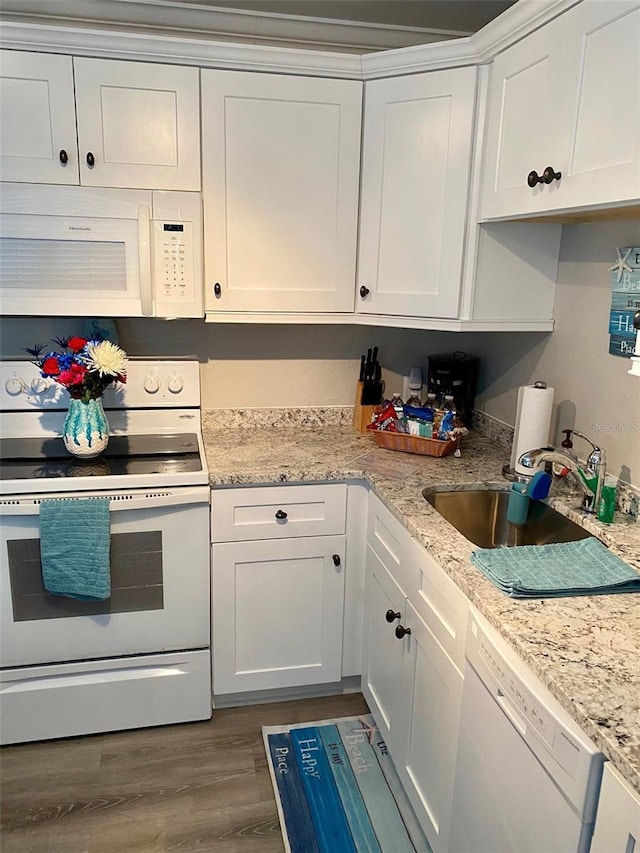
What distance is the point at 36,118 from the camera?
6.63ft

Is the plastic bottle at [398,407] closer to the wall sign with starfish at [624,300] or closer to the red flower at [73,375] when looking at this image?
the wall sign with starfish at [624,300]

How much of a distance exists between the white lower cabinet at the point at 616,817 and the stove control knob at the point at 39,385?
6.79 ft

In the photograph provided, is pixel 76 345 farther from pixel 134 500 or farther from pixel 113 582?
pixel 113 582

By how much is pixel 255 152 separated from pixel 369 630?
1.68 meters

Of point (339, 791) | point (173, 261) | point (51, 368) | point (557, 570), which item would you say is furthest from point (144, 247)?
point (339, 791)

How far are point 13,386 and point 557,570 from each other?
1.89 m

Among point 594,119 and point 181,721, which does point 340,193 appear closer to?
point 594,119

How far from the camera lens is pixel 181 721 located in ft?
7.39

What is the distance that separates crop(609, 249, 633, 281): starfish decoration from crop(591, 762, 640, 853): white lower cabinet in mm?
Result: 1339

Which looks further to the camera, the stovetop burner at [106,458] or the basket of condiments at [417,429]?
the basket of condiments at [417,429]

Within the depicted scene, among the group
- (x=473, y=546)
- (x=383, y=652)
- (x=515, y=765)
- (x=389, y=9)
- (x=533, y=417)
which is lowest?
(x=383, y=652)

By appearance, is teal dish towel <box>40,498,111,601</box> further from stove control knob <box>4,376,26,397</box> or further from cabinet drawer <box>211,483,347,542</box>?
stove control knob <box>4,376,26,397</box>

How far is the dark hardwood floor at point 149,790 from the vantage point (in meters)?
1.82

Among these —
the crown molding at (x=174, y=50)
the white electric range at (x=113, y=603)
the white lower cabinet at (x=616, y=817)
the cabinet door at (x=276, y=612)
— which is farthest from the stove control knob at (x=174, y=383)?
the white lower cabinet at (x=616, y=817)
